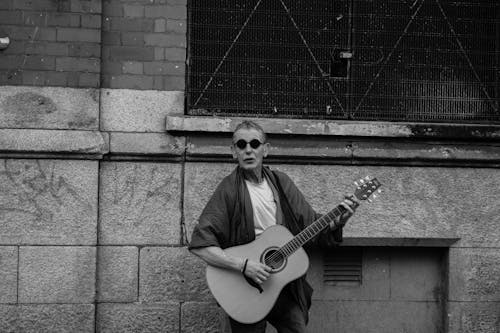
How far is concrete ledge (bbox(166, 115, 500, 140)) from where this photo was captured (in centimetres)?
715

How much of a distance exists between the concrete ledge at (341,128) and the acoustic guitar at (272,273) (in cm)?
134

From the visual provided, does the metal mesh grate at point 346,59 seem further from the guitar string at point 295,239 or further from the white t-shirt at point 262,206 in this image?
the guitar string at point 295,239

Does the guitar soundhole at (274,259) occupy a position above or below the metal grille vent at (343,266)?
above

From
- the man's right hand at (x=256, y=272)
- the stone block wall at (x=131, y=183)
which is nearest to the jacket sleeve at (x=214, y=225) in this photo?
the man's right hand at (x=256, y=272)

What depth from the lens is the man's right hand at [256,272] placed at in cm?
590

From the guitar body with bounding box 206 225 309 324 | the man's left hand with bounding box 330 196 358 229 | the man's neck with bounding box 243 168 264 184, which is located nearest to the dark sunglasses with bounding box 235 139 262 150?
the man's neck with bounding box 243 168 264 184

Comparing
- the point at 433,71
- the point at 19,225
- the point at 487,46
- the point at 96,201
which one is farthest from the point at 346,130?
the point at 19,225

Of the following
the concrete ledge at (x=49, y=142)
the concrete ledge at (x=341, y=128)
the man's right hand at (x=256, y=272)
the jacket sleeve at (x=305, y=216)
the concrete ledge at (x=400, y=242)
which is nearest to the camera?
the man's right hand at (x=256, y=272)

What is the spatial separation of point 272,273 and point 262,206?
0.43 meters

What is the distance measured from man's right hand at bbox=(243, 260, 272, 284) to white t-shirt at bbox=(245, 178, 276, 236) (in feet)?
0.83

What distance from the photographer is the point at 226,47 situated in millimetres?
7430

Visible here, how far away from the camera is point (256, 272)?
5.90 m

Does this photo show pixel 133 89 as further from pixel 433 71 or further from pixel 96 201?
pixel 433 71

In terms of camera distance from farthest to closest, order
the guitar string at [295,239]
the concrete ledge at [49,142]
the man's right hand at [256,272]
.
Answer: the concrete ledge at [49,142] < the guitar string at [295,239] < the man's right hand at [256,272]
